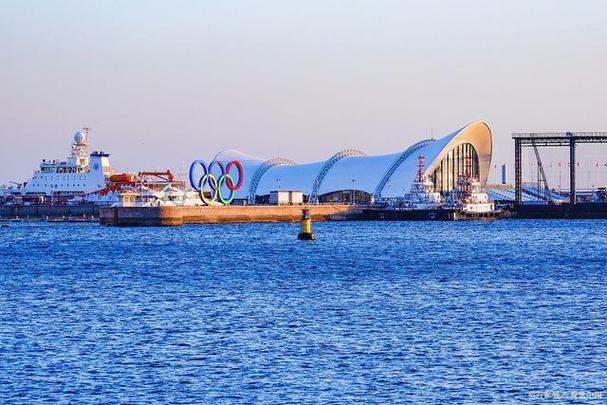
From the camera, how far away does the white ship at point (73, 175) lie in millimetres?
130750

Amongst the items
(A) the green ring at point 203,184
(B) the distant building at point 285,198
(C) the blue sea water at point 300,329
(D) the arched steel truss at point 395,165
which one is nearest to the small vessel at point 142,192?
(A) the green ring at point 203,184

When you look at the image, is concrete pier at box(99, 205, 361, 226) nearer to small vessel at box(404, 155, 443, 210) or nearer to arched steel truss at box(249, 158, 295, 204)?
small vessel at box(404, 155, 443, 210)

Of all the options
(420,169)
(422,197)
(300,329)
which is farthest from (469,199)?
(300,329)

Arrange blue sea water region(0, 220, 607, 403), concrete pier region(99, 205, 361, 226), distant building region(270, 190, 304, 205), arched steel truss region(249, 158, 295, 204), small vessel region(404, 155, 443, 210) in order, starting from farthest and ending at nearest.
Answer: arched steel truss region(249, 158, 295, 204)
distant building region(270, 190, 304, 205)
small vessel region(404, 155, 443, 210)
concrete pier region(99, 205, 361, 226)
blue sea water region(0, 220, 607, 403)

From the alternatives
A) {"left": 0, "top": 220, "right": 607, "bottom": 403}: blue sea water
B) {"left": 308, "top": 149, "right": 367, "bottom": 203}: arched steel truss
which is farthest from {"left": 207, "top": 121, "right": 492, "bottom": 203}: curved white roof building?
{"left": 0, "top": 220, "right": 607, "bottom": 403}: blue sea water

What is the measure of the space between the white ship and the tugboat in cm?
3562

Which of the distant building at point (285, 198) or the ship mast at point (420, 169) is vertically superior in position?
the ship mast at point (420, 169)

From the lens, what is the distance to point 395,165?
13425cm

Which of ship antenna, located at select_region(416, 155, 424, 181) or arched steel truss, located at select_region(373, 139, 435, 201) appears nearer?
ship antenna, located at select_region(416, 155, 424, 181)

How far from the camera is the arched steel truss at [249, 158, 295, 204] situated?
146 metres

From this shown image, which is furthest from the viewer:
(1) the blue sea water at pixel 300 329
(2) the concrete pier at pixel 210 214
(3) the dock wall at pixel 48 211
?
(3) the dock wall at pixel 48 211

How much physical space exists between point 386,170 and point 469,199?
15.9m

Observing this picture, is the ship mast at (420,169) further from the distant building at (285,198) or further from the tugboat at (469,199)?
the distant building at (285,198)

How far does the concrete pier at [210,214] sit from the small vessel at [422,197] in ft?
17.5
